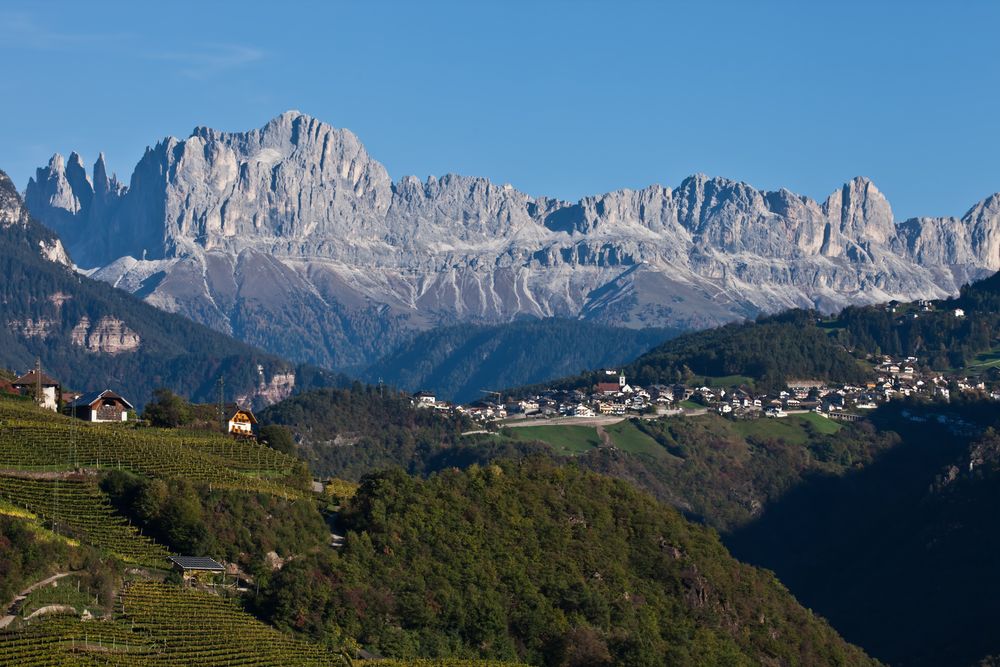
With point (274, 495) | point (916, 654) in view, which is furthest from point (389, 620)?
point (916, 654)

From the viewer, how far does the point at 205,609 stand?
6819 centimetres

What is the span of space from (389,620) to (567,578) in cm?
1575

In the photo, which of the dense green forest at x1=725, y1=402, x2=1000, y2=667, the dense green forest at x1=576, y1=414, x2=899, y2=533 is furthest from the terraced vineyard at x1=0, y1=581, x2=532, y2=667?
the dense green forest at x1=576, y1=414, x2=899, y2=533

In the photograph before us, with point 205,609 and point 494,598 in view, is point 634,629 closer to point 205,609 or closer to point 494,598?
point 494,598

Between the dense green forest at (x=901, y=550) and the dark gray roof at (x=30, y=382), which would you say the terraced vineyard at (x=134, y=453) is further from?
the dense green forest at (x=901, y=550)

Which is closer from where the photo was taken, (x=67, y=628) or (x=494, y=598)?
(x=67, y=628)

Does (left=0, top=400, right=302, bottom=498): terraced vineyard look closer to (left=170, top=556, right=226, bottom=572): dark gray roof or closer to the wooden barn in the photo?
the wooden barn

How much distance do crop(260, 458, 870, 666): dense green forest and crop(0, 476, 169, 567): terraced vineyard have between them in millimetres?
5535

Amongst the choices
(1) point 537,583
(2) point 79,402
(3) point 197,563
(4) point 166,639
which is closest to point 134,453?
(3) point 197,563

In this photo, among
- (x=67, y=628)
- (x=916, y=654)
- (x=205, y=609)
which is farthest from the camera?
(x=916, y=654)

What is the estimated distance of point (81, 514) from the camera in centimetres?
7519

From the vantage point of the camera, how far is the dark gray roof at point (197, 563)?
72262 millimetres

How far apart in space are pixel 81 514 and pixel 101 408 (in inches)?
1242

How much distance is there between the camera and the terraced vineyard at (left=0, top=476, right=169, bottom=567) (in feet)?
236
